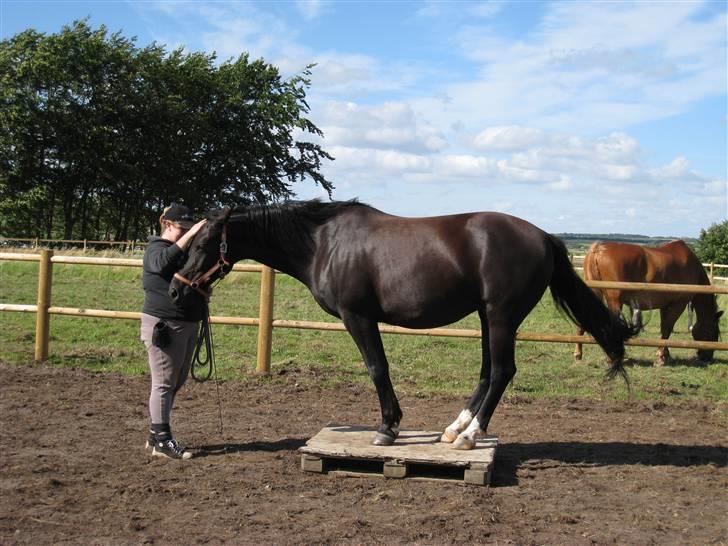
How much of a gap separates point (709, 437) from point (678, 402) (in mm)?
1359

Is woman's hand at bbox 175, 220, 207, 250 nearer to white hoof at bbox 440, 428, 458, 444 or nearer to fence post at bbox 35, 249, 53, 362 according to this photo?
white hoof at bbox 440, 428, 458, 444

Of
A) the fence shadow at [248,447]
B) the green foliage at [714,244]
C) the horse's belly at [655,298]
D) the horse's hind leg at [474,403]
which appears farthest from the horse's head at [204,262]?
the green foliage at [714,244]

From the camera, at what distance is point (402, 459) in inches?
178

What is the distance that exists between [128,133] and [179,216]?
29417 millimetres

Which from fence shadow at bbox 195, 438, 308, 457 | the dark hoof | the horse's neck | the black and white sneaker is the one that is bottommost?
fence shadow at bbox 195, 438, 308, 457

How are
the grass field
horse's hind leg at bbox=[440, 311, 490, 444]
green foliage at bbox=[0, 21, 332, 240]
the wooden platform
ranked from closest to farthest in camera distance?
1. the wooden platform
2. horse's hind leg at bbox=[440, 311, 490, 444]
3. the grass field
4. green foliage at bbox=[0, 21, 332, 240]

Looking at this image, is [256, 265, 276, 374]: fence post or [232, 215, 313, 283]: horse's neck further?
[256, 265, 276, 374]: fence post

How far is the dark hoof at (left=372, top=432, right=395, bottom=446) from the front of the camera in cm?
484

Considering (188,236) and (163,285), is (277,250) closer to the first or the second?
(188,236)

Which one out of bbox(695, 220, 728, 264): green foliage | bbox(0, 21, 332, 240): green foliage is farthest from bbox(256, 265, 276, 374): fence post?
bbox(695, 220, 728, 264): green foliage

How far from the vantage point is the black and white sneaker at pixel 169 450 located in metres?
4.90

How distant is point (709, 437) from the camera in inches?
232

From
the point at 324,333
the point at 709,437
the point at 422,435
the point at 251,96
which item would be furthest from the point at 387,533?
the point at 251,96

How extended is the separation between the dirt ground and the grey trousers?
38 centimetres
